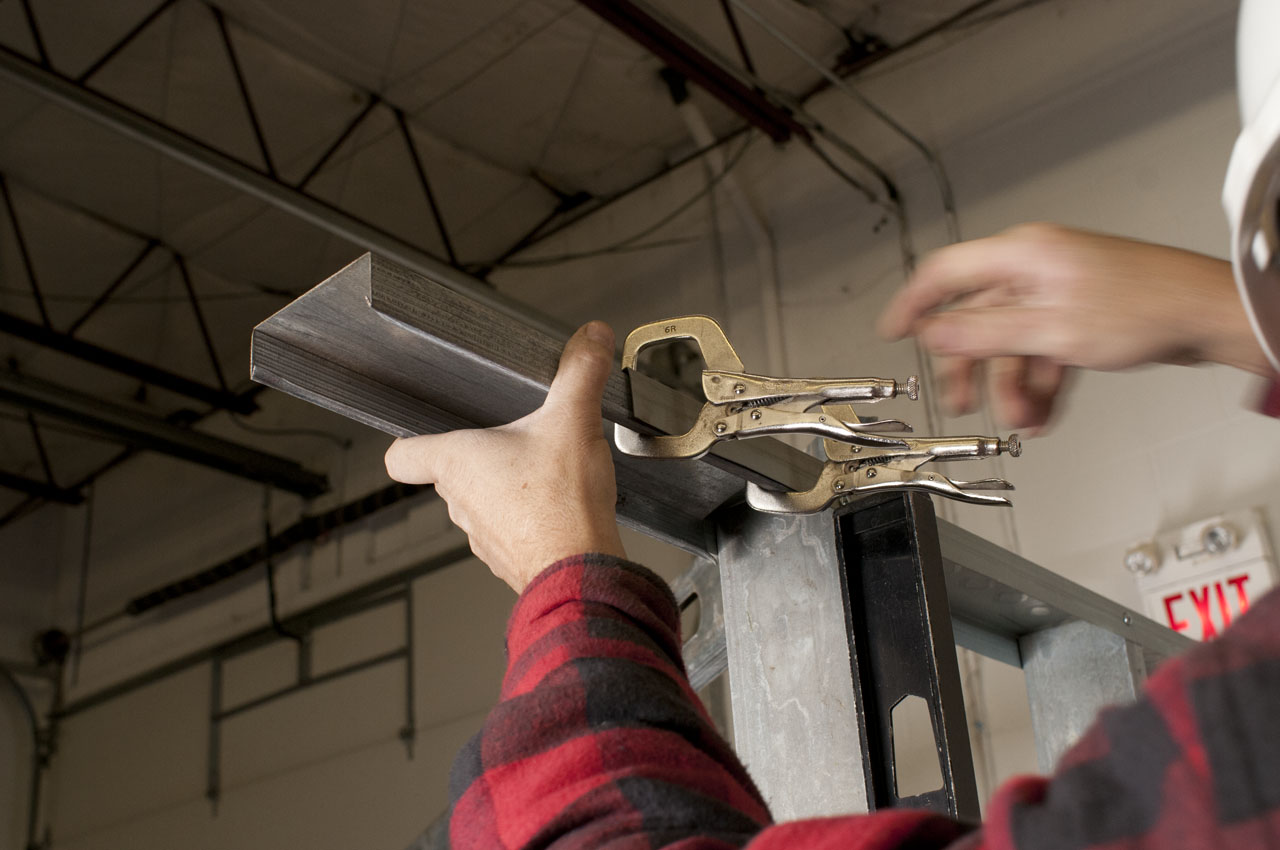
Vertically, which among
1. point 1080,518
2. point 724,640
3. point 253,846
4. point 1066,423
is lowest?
point 724,640

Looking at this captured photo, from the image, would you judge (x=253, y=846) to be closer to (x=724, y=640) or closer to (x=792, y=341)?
(x=792, y=341)

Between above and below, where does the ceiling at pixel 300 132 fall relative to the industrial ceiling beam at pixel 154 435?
above

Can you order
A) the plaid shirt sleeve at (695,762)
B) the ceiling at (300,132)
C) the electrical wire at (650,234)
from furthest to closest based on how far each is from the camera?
the electrical wire at (650,234) → the ceiling at (300,132) → the plaid shirt sleeve at (695,762)

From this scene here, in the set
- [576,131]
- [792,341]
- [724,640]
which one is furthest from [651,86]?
[724,640]

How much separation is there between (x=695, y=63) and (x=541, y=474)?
9.21ft

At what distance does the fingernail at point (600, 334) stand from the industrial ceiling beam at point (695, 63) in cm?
253

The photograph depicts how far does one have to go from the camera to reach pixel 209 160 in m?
3.18

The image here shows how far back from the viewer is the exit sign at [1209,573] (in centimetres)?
256

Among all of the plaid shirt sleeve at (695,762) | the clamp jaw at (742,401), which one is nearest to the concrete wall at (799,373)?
the clamp jaw at (742,401)

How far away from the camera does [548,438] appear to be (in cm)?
70

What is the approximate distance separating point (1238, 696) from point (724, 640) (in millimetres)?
765

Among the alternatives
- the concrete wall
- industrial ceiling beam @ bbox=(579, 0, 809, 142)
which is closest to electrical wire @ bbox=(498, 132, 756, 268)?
the concrete wall

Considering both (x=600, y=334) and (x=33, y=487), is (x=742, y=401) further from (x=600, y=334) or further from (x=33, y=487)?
(x=33, y=487)

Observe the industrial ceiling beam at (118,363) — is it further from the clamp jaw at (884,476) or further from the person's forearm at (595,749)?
the person's forearm at (595,749)
